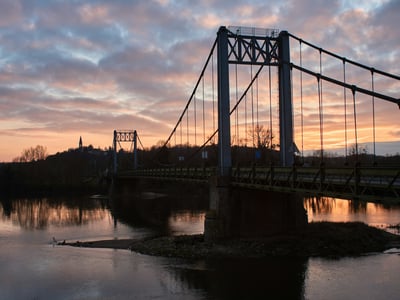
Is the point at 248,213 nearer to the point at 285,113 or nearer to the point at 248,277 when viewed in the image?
the point at 285,113

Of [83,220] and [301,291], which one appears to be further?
[83,220]

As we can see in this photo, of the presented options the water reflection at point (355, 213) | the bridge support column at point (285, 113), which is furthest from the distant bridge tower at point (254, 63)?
the water reflection at point (355, 213)

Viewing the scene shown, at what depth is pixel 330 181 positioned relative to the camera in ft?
62.0

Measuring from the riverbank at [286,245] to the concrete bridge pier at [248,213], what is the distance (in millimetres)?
715

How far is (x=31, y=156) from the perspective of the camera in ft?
522

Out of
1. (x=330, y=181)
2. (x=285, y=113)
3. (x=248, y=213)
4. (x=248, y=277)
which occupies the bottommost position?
(x=248, y=277)

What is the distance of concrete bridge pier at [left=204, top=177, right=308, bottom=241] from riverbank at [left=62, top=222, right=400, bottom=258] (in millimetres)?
715

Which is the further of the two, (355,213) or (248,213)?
(355,213)

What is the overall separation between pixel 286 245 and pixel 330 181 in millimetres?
10663

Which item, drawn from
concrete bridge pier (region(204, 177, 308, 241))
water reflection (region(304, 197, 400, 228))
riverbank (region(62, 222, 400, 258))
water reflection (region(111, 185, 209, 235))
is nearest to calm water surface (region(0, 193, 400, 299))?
riverbank (region(62, 222, 400, 258))

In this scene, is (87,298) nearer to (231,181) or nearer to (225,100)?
(231,181)

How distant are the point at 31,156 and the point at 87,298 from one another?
14962 cm

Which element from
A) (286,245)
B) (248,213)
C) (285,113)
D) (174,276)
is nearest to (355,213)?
(285,113)

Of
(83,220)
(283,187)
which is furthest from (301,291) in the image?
(83,220)
